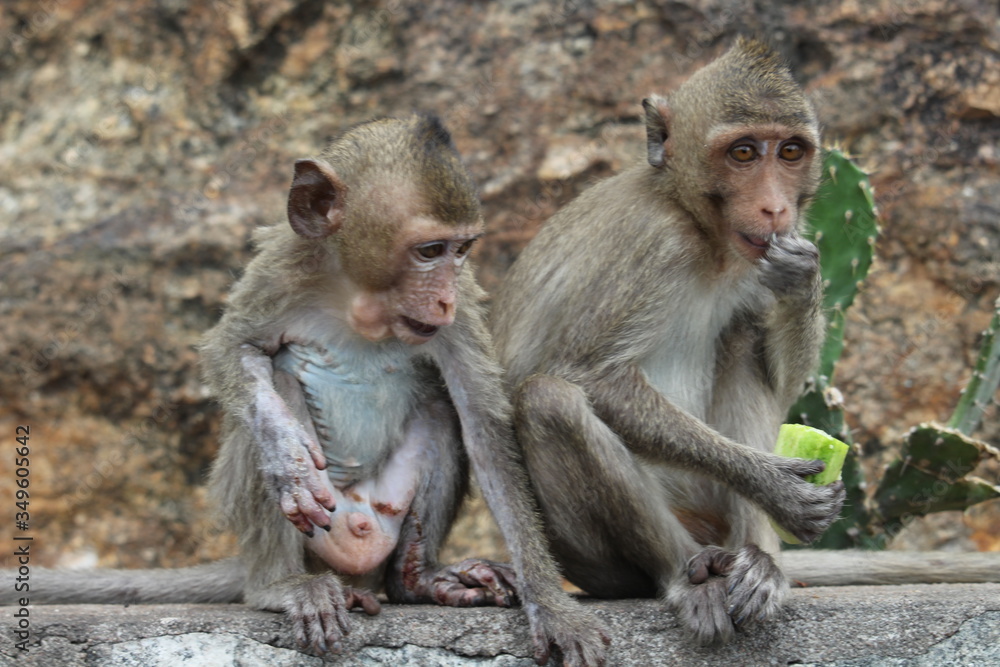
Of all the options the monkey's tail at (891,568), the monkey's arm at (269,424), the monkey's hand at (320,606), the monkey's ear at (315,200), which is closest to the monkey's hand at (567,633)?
the monkey's hand at (320,606)

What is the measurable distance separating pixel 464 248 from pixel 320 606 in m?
1.33

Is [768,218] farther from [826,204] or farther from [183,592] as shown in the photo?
[183,592]

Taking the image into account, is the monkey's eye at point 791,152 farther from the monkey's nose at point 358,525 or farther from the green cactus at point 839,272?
the monkey's nose at point 358,525

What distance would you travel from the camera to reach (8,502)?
21.5ft

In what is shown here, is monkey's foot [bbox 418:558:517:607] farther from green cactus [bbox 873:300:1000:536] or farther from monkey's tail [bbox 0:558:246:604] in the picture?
green cactus [bbox 873:300:1000:536]

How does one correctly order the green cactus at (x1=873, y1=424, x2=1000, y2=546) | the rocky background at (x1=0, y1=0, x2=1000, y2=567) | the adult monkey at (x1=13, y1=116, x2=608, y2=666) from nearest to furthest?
the adult monkey at (x1=13, y1=116, x2=608, y2=666)
the green cactus at (x1=873, y1=424, x2=1000, y2=546)
the rocky background at (x1=0, y1=0, x2=1000, y2=567)

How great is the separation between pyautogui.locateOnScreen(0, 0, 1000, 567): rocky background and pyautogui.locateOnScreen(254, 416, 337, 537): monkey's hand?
289cm

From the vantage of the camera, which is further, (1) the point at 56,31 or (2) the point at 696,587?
(1) the point at 56,31

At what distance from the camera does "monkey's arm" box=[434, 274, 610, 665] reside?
3887mm

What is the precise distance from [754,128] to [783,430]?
1.13 meters

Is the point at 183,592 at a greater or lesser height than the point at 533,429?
lesser

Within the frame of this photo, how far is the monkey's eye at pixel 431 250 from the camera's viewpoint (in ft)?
13.4

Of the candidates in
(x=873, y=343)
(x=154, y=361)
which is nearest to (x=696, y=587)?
(x=873, y=343)

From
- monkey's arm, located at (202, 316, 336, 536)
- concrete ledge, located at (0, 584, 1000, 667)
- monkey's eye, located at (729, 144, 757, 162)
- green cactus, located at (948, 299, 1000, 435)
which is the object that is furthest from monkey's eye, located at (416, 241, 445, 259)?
green cactus, located at (948, 299, 1000, 435)
